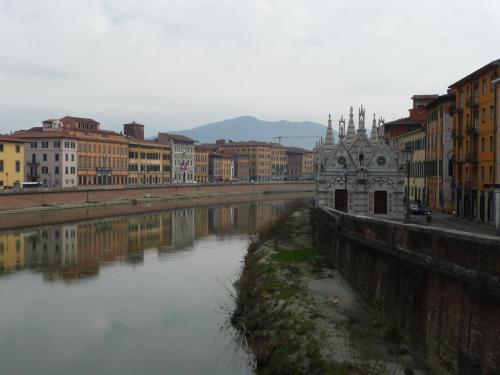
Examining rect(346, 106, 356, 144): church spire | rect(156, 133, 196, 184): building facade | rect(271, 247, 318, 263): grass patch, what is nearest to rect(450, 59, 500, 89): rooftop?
rect(346, 106, 356, 144): church spire

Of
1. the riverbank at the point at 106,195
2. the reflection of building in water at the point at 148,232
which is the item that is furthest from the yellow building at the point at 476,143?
the riverbank at the point at 106,195

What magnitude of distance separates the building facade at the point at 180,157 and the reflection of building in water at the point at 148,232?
65.2m

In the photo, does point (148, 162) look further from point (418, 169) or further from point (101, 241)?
point (101, 241)

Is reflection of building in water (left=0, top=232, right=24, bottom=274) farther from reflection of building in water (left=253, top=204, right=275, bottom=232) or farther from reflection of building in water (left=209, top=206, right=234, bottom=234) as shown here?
reflection of building in water (left=253, top=204, right=275, bottom=232)

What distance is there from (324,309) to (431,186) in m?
41.0

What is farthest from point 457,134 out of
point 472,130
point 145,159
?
point 145,159

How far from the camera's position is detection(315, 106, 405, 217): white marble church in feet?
166

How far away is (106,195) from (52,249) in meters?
45.9

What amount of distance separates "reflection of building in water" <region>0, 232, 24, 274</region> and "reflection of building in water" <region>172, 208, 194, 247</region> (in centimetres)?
1273

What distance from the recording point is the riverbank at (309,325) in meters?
18.6

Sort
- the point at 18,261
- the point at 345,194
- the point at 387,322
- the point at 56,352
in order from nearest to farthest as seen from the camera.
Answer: the point at 387,322
the point at 56,352
the point at 18,261
the point at 345,194

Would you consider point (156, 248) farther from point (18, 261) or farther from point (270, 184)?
point (270, 184)

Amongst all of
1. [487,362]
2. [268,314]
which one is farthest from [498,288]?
[268,314]

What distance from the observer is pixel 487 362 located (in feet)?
45.7
